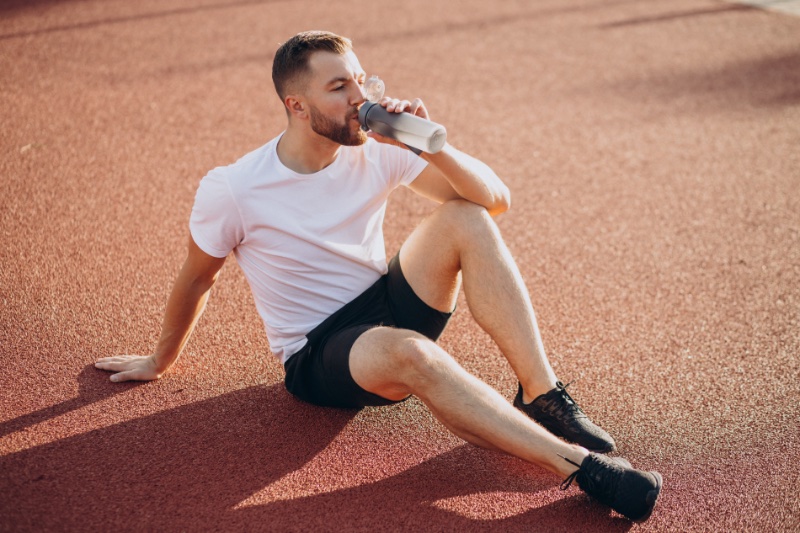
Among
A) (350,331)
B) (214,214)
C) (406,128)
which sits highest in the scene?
(406,128)

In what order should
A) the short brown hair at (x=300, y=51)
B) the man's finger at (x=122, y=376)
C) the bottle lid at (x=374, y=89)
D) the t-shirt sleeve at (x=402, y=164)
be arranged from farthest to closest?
the man's finger at (x=122, y=376) < the t-shirt sleeve at (x=402, y=164) < the short brown hair at (x=300, y=51) < the bottle lid at (x=374, y=89)

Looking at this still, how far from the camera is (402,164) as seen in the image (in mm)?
2965

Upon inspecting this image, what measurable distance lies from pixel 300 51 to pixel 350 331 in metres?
0.97

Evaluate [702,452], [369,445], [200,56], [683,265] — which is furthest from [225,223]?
[200,56]

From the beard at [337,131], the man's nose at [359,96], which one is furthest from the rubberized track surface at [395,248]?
the man's nose at [359,96]

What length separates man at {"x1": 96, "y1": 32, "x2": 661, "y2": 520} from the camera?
2744 millimetres

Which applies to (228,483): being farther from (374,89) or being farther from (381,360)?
(374,89)

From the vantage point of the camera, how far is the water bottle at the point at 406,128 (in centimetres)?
261

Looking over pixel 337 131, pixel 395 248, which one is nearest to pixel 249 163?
pixel 337 131

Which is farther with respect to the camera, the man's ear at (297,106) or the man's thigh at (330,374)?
the man's ear at (297,106)

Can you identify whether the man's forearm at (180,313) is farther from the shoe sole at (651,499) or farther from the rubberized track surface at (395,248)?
the shoe sole at (651,499)

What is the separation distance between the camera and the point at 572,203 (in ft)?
15.6

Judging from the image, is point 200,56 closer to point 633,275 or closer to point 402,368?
point 633,275

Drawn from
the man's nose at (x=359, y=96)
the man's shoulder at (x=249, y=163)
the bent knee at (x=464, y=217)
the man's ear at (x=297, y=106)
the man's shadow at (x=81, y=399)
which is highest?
the man's nose at (x=359, y=96)
